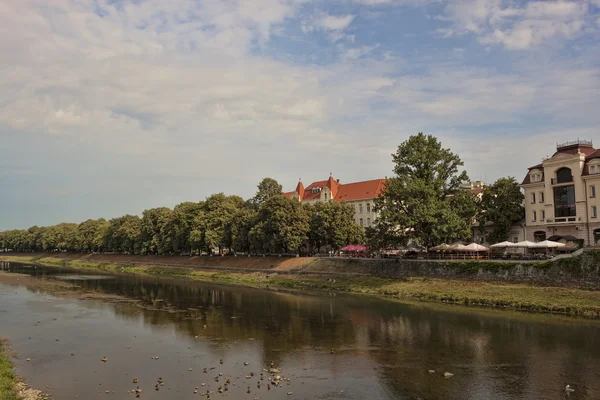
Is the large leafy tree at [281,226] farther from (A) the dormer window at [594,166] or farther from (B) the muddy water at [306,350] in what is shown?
(A) the dormer window at [594,166]

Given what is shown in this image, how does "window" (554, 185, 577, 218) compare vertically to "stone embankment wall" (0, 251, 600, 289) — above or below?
above

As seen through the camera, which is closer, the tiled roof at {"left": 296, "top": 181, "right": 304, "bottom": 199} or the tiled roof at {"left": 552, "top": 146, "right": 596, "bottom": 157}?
the tiled roof at {"left": 552, "top": 146, "right": 596, "bottom": 157}

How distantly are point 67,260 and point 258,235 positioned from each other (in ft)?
277

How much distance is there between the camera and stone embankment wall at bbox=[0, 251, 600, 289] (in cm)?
4622

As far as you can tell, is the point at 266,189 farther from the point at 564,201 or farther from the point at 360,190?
the point at 564,201

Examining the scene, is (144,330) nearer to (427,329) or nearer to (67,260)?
(427,329)

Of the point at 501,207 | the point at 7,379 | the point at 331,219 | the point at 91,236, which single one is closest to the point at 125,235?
the point at 91,236

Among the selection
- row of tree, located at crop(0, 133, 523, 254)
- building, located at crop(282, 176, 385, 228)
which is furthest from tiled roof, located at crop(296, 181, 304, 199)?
row of tree, located at crop(0, 133, 523, 254)

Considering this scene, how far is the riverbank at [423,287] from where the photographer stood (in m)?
44.2

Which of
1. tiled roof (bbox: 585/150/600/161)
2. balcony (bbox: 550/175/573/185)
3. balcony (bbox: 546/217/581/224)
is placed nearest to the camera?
tiled roof (bbox: 585/150/600/161)

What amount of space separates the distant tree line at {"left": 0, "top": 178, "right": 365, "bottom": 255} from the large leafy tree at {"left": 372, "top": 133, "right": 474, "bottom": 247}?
19.3 metres

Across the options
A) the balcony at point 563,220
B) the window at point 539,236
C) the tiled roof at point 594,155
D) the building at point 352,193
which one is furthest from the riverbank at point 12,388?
the building at point 352,193

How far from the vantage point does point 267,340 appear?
3503 cm

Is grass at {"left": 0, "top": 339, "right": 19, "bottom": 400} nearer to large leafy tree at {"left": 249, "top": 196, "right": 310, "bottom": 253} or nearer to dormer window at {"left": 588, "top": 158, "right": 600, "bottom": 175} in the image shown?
large leafy tree at {"left": 249, "top": 196, "right": 310, "bottom": 253}
